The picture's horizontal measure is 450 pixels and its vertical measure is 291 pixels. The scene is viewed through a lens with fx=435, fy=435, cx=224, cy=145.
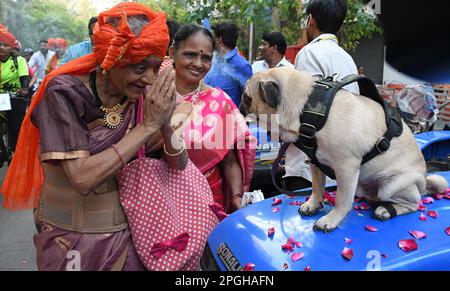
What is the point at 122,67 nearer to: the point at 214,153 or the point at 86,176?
the point at 86,176

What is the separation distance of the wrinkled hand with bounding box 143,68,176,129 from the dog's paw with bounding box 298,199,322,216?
33.9 inches

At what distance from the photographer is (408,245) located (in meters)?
1.77

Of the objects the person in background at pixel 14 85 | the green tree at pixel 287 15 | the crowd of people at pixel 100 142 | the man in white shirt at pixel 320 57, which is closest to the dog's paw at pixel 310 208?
the crowd of people at pixel 100 142

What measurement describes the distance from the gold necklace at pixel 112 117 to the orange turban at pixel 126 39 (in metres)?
0.19

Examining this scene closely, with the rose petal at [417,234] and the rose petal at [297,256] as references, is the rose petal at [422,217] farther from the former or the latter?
the rose petal at [297,256]

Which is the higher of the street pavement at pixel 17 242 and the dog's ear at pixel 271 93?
the dog's ear at pixel 271 93

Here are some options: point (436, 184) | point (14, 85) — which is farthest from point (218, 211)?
point (14, 85)

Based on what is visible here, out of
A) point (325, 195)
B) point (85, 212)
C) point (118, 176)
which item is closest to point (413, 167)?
point (325, 195)

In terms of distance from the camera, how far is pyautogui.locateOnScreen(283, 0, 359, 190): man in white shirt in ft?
9.97

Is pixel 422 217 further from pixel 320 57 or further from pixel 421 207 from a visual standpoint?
pixel 320 57

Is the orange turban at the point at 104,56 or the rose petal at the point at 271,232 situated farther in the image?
the rose petal at the point at 271,232

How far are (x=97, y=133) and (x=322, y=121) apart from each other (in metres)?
0.96

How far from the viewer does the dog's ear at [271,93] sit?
1988mm

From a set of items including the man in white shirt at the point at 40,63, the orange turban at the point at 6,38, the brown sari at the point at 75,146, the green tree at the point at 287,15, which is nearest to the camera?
the brown sari at the point at 75,146
